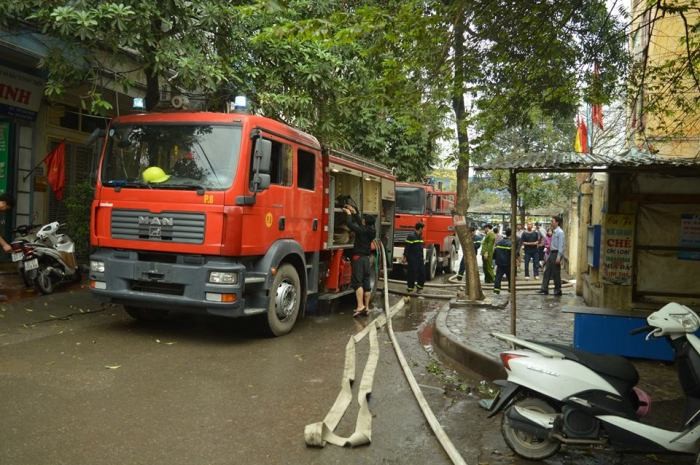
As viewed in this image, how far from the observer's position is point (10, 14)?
740 cm

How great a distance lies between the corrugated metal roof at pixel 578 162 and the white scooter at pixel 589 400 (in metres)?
2.02

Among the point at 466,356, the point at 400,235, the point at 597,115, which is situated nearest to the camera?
the point at 466,356

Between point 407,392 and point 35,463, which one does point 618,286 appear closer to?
point 407,392

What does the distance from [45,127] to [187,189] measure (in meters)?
6.87

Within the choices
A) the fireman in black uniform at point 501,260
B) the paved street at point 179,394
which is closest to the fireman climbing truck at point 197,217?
the paved street at point 179,394

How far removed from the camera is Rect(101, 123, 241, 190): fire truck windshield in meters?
6.75

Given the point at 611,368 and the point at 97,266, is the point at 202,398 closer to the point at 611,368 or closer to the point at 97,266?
the point at 97,266

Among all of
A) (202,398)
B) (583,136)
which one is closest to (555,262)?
(583,136)

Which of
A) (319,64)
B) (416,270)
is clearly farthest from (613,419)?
(416,270)

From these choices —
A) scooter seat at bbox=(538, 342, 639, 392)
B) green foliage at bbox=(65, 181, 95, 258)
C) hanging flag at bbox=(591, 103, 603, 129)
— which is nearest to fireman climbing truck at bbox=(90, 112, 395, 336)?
green foliage at bbox=(65, 181, 95, 258)

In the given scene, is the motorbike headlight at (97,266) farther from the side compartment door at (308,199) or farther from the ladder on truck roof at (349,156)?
the ladder on truck roof at (349,156)

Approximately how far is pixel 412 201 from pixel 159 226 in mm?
10515

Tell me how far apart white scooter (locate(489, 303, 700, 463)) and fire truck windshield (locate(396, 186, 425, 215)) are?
1240 centimetres

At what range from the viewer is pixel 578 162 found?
5.59 meters
